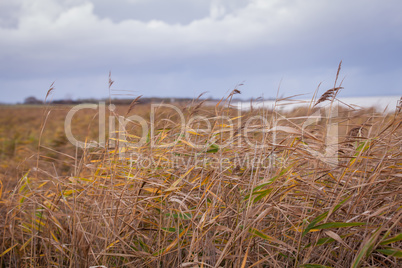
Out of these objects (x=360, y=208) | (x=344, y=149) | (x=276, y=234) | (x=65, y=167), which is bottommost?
(x=65, y=167)

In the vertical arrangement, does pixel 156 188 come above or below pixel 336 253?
above

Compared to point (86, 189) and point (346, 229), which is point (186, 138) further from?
point (346, 229)

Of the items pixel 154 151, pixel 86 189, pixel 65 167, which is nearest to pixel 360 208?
pixel 154 151

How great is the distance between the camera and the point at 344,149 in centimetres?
175

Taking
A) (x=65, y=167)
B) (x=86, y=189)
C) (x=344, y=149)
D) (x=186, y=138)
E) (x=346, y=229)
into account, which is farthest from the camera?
(x=65, y=167)

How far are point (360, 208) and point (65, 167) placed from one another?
498 cm

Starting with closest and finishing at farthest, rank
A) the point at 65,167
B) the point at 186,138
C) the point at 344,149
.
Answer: the point at 344,149, the point at 186,138, the point at 65,167

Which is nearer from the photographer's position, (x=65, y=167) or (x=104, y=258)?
(x=104, y=258)

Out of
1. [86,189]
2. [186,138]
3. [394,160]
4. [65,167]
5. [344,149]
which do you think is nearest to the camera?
[394,160]

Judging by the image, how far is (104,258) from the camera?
1637 mm

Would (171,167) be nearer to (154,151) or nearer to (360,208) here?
(154,151)

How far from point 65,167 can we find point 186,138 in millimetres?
4028

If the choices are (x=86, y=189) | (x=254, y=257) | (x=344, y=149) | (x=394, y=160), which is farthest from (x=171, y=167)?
(x=394, y=160)

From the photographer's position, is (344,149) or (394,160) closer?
(394,160)
